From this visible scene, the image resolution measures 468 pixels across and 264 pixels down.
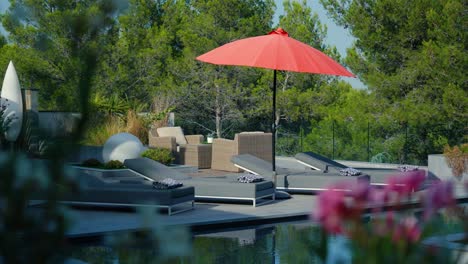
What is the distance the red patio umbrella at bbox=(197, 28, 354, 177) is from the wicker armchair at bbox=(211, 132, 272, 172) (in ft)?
14.0

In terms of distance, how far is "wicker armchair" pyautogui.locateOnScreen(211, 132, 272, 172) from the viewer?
52.6 ft

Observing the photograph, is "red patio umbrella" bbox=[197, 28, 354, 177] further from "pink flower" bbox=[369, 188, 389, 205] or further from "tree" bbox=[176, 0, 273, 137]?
"tree" bbox=[176, 0, 273, 137]

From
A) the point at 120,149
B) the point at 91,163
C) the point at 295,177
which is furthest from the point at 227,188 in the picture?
the point at 120,149

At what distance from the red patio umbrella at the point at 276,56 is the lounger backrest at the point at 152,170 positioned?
1.56m

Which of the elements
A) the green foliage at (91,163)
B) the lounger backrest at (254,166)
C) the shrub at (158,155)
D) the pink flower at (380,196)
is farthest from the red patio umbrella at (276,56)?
the pink flower at (380,196)

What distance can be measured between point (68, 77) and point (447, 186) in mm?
780

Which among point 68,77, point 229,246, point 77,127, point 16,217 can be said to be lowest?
point 229,246

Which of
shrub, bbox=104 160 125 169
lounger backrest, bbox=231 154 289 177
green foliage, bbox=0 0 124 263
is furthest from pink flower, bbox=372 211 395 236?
shrub, bbox=104 160 125 169

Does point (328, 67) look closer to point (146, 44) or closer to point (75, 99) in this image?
point (75, 99)

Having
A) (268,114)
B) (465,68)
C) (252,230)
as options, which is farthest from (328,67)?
(268,114)

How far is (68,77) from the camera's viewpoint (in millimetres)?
1573

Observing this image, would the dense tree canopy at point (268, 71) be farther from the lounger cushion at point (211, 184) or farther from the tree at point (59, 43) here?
the lounger cushion at point (211, 184)

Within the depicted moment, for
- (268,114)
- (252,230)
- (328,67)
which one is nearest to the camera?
(252,230)

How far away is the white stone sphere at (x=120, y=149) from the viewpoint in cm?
1373
